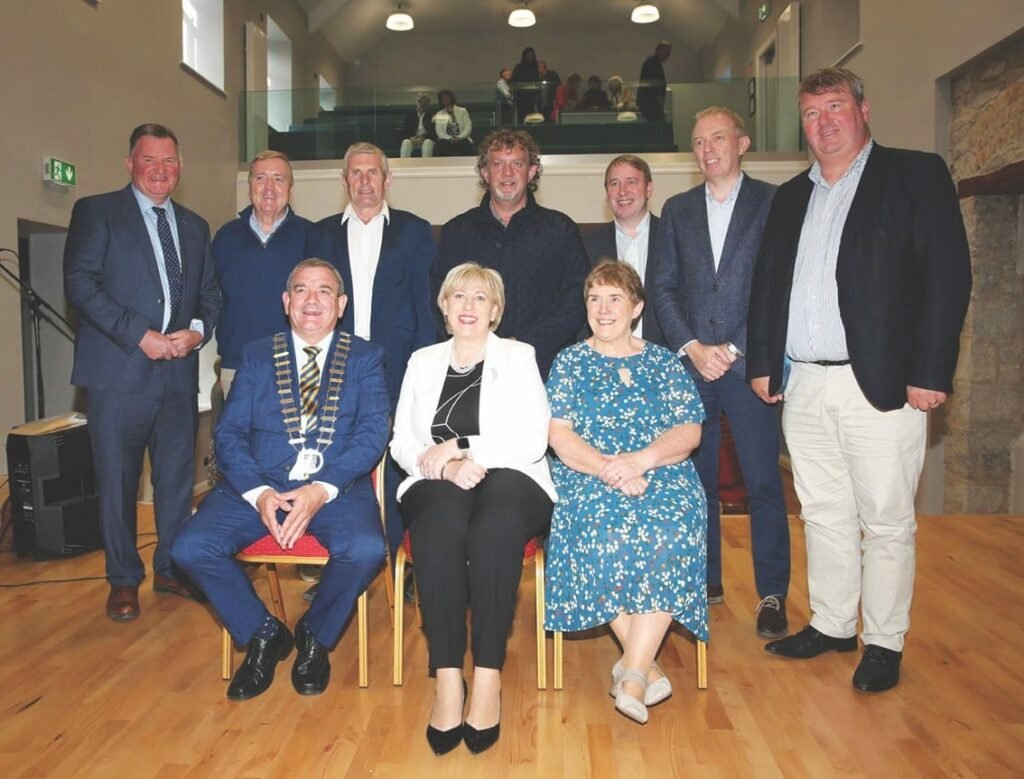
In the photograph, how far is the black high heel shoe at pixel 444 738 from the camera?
2.25 meters

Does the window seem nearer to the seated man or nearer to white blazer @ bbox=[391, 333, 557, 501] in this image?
the seated man

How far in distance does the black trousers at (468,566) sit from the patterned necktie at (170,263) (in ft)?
5.12

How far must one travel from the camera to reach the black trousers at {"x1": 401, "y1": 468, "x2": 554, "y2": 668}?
238 centimetres

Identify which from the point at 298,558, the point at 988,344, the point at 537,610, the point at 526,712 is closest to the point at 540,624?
the point at 537,610

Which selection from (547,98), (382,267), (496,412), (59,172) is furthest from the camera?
(547,98)

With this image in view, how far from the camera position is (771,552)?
314 cm

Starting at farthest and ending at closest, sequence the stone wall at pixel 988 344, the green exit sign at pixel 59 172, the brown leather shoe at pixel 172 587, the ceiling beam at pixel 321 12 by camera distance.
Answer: the ceiling beam at pixel 321 12, the stone wall at pixel 988 344, the green exit sign at pixel 59 172, the brown leather shoe at pixel 172 587

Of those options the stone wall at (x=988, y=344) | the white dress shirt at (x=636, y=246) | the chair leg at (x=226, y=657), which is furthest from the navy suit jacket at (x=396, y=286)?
the stone wall at (x=988, y=344)

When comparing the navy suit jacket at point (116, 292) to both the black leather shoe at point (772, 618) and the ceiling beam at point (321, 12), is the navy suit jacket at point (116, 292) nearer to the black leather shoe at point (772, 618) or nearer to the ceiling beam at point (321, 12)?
the black leather shoe at point (772, 618)

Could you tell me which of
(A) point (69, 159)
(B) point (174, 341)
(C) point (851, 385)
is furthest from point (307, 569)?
Result: (A) point (69, 159)

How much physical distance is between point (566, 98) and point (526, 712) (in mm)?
7599

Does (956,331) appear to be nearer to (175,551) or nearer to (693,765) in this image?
(693,765)

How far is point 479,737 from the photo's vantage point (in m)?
2.26

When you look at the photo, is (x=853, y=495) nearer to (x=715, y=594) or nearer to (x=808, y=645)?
(x=808, y=645)
